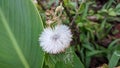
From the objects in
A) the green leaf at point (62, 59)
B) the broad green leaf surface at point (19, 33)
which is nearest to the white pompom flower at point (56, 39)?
the green leaf at point (62, 59)

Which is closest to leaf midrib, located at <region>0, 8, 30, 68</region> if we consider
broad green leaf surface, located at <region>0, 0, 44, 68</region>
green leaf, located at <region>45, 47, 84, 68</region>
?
broad green leaf surface, located at <region>0, 0, 44, 68</region>

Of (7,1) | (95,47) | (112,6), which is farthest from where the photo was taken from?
(112,6)

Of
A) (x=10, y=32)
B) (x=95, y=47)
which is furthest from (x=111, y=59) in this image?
(x=10, y=32)

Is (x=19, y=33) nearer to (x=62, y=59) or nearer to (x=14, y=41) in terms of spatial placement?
(x=14, y=41)

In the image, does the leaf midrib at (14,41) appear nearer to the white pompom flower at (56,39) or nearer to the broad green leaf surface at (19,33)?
the broad green leaf surface at (19,33)

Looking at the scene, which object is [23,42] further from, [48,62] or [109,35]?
[109,35]

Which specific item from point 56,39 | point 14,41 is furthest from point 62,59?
point 14,41
